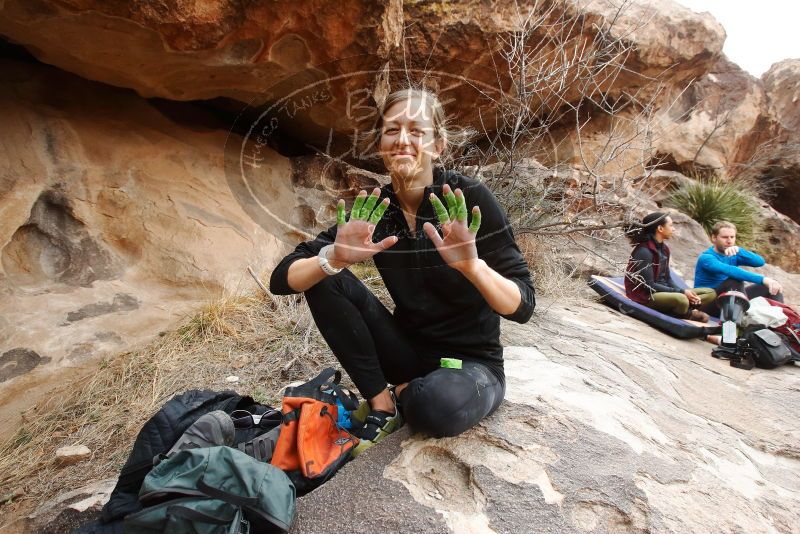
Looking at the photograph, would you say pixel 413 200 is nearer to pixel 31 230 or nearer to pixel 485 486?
pixel 485 486

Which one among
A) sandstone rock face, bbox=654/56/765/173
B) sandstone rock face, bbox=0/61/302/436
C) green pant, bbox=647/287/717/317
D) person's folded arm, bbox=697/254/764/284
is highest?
sandstone rock face, bbox=654/56/765/173

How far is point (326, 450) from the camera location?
1.42 m

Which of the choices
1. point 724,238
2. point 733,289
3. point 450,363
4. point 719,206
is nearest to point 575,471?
point 450,363

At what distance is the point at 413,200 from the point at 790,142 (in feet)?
34.8

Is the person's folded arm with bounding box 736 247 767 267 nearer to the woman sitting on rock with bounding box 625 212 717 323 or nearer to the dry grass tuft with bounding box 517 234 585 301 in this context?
the woman sitting on rock with bounding box 625 212 717 323

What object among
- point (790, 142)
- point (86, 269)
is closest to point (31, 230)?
point (86, 269)

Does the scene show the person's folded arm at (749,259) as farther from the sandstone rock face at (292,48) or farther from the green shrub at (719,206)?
the green shrub at (719,206)

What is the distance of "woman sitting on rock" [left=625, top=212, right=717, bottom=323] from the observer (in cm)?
388

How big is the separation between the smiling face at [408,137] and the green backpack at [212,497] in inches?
35.3

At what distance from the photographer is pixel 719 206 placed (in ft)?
22.6

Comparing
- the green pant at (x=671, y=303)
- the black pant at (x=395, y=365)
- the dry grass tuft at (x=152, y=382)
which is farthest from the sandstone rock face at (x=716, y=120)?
the black pant at (x=395, y=365)

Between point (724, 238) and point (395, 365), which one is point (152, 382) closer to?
point (395, 365)

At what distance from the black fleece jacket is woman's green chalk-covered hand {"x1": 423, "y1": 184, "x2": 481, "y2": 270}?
0.25 m

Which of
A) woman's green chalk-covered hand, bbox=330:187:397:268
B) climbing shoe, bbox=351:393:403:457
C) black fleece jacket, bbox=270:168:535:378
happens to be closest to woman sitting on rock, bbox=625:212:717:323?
black fleece jacket, bbox=270:168:535:378
